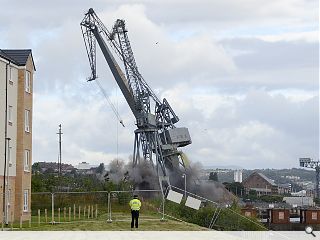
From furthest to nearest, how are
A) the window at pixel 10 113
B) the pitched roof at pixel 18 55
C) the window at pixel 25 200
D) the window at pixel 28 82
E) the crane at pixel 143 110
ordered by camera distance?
the crane at pixel 143 110 → the window at pixel 28 82 → the pitched roof at pixel 18 55 → the window at pixel 25 200 → the window at pixel 10 113

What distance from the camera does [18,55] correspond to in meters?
55.1

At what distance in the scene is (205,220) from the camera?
2264 inches

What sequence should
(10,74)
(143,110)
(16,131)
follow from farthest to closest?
(143,110)
(16,131)
(10,74)

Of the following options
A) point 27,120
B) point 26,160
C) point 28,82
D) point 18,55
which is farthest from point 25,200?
point 18,55

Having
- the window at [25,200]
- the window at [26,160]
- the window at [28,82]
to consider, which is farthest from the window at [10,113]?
the window at [25,200]

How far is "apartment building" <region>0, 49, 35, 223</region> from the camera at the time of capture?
167 feet

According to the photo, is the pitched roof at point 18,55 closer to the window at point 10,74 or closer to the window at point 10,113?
the window at point 10,74

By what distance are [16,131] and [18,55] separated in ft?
18.0

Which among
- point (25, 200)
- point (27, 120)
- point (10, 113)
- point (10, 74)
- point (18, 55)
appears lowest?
point (25, 200)

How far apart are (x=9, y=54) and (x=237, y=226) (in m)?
20.2

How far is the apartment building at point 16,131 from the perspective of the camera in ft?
167

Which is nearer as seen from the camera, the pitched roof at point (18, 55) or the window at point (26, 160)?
the pitched roof at point (18, 55)

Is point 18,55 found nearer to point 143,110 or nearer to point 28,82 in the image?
point 28,82

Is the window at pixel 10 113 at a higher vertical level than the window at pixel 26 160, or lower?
higher
